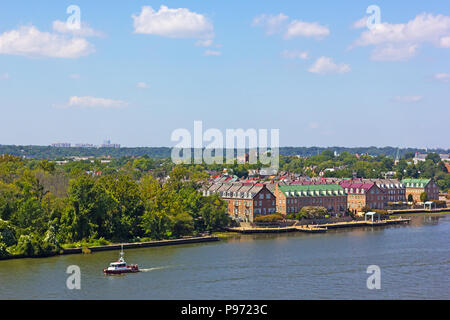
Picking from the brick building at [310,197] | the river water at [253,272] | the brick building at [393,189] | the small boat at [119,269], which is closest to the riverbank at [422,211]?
the brick building at [393,189]

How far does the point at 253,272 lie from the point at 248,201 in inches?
1188

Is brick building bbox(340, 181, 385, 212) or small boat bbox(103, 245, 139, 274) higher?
brick building bbox(340, 181, 385, 212)

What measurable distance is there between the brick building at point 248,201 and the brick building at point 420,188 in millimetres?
37313

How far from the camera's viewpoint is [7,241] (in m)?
47.9

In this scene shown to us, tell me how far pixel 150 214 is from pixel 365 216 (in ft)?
108

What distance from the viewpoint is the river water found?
120ft

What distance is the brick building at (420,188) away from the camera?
10162 cm

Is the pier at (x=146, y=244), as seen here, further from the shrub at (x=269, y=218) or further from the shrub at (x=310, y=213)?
the shrub at (x=310, y=213)

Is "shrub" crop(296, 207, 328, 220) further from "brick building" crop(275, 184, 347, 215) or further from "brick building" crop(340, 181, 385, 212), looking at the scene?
"brick building" crop(340, 181, 385, 212)

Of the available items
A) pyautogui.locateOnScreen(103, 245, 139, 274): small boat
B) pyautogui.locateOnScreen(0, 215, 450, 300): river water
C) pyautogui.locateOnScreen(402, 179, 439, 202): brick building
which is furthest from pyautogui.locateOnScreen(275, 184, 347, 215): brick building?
pyautogui.locateOnScreen(103, 245, 139, 274): small boat

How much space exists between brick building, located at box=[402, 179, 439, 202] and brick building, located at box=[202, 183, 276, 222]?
122 ft

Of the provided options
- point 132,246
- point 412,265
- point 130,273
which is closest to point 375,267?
point 412,265
